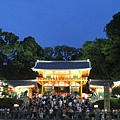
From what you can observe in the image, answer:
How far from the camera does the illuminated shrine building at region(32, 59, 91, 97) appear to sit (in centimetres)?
3728

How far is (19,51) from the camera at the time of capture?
149ft

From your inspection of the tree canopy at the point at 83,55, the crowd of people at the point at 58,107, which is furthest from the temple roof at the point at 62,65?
the crowd of people at the point at 58,107

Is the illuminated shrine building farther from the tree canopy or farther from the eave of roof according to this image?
the tree canopy

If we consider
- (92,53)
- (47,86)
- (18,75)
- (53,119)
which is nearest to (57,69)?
(47,86)

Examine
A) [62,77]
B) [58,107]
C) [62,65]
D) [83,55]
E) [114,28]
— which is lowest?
[58,107]

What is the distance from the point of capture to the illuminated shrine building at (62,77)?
37.3 meters

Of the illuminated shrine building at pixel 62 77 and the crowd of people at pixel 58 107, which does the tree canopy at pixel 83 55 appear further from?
the crowd of people at pixel 58 107

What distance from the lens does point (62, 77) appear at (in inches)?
1533

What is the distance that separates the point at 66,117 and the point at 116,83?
60.6 feet

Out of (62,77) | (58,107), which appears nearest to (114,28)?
(62,77)

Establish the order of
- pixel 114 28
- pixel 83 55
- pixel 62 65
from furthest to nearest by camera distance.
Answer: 1. pixel 83 55
2. pixel 62 65
3. pixel 114 28

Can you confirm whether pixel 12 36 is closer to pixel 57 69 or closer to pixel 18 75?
pixel 18 75

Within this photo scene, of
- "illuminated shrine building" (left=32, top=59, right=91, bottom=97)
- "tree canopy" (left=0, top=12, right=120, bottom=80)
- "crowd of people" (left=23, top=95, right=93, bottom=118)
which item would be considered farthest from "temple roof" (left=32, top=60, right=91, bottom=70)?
"crowd of people" (left=23, top=95, right=93, bottom=118)

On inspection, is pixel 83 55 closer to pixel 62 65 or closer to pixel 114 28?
pixel 62 65
